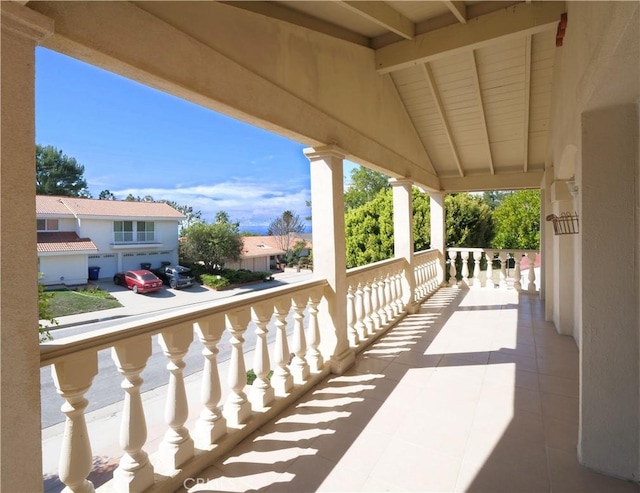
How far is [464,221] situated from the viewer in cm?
1091

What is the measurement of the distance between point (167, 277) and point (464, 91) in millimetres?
8893

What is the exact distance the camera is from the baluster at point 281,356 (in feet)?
8.30

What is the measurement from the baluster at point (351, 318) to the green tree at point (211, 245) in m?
9.86

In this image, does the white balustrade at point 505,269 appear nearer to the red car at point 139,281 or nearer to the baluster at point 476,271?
the baluster at point 476,271

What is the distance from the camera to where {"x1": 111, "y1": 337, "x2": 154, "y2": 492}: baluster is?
1.54 meters

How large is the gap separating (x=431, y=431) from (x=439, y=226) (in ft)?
18.1

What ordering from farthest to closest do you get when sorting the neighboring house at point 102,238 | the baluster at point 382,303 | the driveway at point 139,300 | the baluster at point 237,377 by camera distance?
the driveway at point 139,300
the neighboring house at point 102,238
the baluster at point 382,303
the baluster at point 237,377

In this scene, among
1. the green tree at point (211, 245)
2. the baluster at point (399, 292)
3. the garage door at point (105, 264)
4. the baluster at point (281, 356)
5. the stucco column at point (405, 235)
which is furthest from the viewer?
the green tree at point (211, 245)

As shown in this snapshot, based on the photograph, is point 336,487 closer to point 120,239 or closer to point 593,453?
point 593,453

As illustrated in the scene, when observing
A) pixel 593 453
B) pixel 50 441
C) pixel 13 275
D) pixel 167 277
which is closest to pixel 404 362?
pixel 593 453

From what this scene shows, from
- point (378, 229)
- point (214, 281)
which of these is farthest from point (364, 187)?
point (214, 281)

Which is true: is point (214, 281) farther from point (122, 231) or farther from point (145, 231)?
point (122, 231)

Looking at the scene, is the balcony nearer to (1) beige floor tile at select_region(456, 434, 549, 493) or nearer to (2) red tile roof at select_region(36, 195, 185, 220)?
(1) beige floor tile at select_region(456, 434, 549, 493)

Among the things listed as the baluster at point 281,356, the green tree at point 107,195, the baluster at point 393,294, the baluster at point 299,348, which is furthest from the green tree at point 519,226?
the green tree at point 107,195
